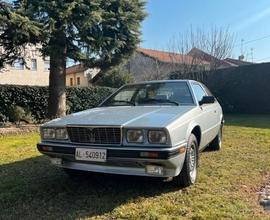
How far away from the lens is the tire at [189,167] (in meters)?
4.82

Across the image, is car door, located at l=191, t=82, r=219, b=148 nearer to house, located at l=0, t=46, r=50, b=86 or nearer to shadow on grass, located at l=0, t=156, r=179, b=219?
shadow on grass, located at l=0, t=156, r=179, b=219

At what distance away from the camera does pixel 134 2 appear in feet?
50.2

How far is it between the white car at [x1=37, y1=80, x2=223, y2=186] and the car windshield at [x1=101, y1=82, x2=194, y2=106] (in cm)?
3

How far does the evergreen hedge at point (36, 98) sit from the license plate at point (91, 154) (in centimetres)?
1088

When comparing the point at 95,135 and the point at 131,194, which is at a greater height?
the point at 95,135

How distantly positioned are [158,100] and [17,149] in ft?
14.7

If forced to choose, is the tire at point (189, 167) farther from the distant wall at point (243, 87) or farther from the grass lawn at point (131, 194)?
A: the distant wall at point (243, 87)

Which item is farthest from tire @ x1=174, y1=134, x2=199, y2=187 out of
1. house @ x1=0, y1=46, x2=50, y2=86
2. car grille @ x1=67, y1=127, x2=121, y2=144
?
house @ x1=0, y1=46, x2=50, y2=86

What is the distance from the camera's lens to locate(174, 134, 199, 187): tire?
4816 millimetres

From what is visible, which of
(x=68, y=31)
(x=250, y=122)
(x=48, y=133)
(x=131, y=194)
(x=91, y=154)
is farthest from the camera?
(x=250, y=122)

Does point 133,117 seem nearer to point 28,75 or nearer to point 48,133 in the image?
point 48,133

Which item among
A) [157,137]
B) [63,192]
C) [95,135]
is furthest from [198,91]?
[63,192]

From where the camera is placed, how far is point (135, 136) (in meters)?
4.36

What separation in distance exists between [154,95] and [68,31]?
8630 mm
